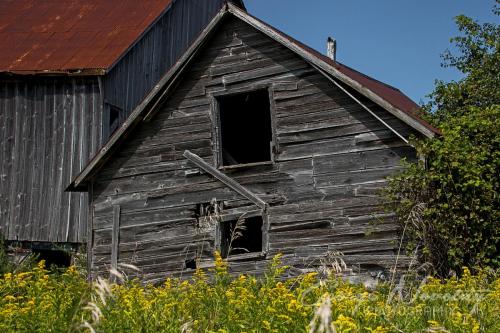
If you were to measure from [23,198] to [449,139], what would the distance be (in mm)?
11585

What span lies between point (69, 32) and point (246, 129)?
5978mm

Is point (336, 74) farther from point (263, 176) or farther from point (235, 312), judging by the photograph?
point (235, 312)

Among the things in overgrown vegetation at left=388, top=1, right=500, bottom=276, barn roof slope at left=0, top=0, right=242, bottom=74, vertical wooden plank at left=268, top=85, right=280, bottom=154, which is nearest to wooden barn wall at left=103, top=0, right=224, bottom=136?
barn roof slope at left=0, top=0, right=242, bottom=74

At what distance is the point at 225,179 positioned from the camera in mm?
13992

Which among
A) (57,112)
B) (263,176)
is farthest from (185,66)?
(57,112)

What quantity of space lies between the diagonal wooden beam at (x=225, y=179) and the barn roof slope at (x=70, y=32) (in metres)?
5.13

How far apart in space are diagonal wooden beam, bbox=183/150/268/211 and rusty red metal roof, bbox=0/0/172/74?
5.14m

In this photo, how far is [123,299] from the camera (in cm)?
594

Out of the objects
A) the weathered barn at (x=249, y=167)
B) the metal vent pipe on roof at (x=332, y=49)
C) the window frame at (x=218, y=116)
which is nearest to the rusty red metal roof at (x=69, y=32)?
the weathered barn at (x=249, y=167)

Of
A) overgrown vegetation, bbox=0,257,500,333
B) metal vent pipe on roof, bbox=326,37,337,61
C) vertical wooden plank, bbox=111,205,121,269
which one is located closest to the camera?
overgrown vegetation, bbox=0,257,500,333

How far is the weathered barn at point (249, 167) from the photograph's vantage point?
1280cm

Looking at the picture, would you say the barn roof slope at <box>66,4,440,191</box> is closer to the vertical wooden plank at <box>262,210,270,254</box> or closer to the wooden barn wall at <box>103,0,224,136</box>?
the vertical wooden plank at <box>262,210,270,254</box>

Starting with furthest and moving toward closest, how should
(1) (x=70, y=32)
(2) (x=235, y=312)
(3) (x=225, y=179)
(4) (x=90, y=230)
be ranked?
1. (1) (x=70, y=32)
2. (4) (x=90, y=230)
3. (3) (x=225, y=179)
4. (2) (x=235, y=312)

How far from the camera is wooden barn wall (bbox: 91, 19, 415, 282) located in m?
12.8
